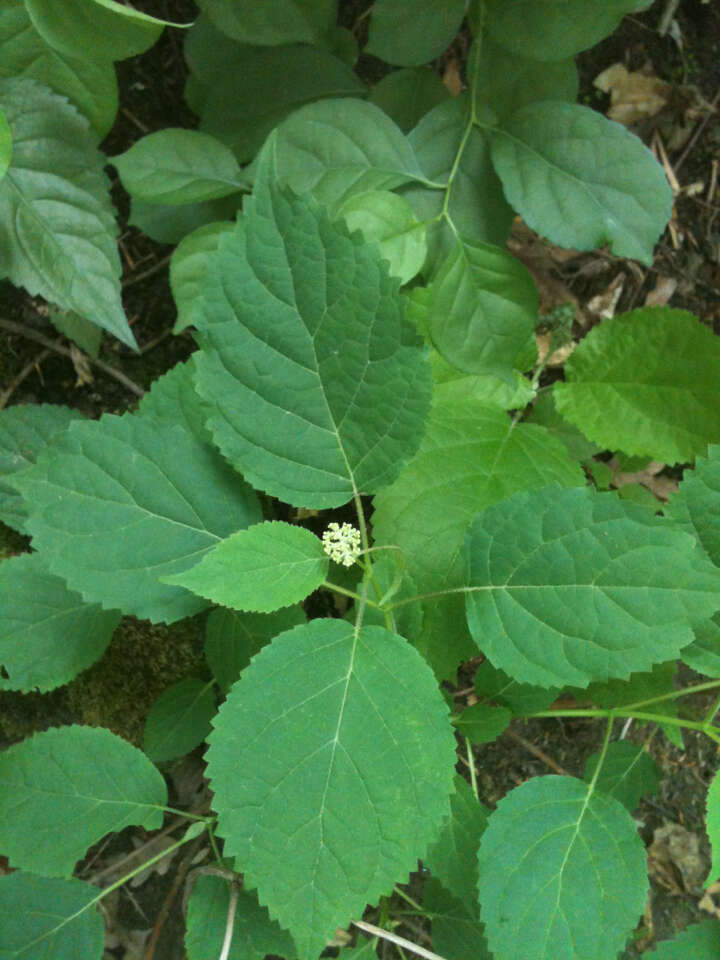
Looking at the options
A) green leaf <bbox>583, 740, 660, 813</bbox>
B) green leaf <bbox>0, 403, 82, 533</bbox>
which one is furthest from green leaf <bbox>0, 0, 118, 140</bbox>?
green leaf <bbox>583, 740, 660, 813</bbox>

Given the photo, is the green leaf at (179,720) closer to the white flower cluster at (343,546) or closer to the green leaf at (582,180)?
the white flower cluster at (343,546)

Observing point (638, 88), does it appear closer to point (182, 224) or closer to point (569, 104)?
point (569, 104)

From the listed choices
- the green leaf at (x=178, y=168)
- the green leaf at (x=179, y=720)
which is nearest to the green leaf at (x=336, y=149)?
the green leaf at (x=178, y=168)

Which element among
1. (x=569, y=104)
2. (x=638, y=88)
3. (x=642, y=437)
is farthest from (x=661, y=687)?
(x=638, y=88)

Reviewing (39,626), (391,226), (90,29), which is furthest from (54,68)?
(39,626)

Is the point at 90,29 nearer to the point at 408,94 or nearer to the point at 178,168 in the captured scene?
the point at 178,168

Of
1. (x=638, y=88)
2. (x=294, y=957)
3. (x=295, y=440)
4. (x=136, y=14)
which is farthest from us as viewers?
(x=638, y=88)

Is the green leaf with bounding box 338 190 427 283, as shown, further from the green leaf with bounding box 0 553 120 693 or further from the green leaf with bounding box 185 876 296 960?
the green leaf with bounding box 185 876 296 960
